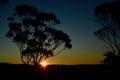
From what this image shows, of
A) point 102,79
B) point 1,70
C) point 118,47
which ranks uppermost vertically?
point 118,47

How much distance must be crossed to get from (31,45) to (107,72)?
72.8 feet

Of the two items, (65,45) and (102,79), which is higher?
(65,45)

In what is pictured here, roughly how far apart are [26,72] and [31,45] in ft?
71.1

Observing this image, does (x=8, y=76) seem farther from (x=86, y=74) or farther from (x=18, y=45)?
(x=18, y=45)

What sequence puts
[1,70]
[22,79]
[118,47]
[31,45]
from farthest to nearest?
[31,45]
[118,47]
[1,70]
[22,79]

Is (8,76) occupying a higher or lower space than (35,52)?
lower

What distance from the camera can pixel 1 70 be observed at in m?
11.9

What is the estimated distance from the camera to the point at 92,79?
37.2ft

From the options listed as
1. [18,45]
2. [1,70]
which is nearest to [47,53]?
[18,45]

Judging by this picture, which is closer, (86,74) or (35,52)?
(86,74)

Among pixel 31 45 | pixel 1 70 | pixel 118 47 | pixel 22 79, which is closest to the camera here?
pixel 22 79

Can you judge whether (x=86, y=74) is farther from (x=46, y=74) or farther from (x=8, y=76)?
(x=8, y=76)

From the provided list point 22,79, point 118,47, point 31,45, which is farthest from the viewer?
point 31,45

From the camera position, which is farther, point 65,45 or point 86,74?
point 65,45
